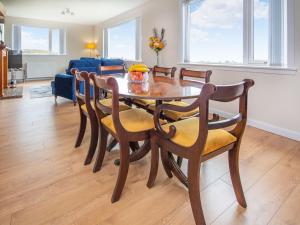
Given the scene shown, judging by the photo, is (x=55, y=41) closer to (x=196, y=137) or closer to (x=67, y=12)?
(x=67, y=12)

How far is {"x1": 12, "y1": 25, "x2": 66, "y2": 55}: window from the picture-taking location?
295 inches

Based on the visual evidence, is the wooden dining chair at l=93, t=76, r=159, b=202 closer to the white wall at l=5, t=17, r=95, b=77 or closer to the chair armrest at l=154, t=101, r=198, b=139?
the chair armrest at l=154, t=101, r=198, b=139

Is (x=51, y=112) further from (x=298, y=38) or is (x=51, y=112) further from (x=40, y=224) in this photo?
(x=298, y=38)

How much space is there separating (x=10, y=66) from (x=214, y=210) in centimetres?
705

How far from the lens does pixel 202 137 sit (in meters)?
1.05

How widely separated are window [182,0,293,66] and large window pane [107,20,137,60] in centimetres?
236

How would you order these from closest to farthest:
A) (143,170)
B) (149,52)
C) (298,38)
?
(143,170)
(298,38)
(149,52)

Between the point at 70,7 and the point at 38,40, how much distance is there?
285 centimetres

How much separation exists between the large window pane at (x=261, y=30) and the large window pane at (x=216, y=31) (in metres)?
0.27

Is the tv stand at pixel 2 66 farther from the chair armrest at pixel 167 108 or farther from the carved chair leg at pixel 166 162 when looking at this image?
the chair armrest at pixel 167 108

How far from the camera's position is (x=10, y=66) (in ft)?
20.9

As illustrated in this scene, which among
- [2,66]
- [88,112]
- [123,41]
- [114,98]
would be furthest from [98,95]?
[123,41]

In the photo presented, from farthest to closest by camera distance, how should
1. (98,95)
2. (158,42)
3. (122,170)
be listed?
(158,42) → (98,95) → (122,170)

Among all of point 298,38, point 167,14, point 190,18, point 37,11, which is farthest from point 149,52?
point 37,11
